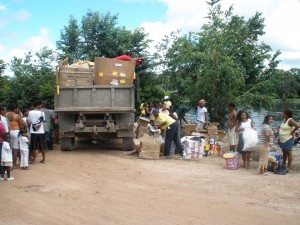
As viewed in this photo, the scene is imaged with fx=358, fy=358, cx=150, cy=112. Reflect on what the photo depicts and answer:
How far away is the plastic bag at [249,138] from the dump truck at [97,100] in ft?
10.5

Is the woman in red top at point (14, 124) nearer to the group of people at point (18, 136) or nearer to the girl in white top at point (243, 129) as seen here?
the group of people at point (18, 136)

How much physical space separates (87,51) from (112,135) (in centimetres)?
672

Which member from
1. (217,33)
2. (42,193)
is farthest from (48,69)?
(42,193)

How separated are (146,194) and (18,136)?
3487 millimetres

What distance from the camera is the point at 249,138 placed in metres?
8.14

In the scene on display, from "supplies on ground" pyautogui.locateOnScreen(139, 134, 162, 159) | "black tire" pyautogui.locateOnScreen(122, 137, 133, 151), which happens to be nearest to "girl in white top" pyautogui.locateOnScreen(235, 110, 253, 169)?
"supplies on ground" pyautogui.locateOnScreen(139, 134, 162, 159)

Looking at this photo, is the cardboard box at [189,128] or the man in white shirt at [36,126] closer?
the man in white shirt at [36,126]

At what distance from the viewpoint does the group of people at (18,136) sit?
6852 millimetres

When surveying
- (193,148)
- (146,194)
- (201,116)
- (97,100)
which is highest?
(97,100)

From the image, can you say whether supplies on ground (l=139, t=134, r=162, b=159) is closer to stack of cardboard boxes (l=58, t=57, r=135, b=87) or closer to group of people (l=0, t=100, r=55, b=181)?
stack of cardboard boxes (l=58, t=57, r=135, b=87)

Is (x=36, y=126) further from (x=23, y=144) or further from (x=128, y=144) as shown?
(x=128, y=144)

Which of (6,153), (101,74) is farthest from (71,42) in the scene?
(6,153)

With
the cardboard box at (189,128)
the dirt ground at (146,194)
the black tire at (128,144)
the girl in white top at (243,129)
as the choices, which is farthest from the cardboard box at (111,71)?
the girl in white top at (243,129)

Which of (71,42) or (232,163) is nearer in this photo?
(232,163)
